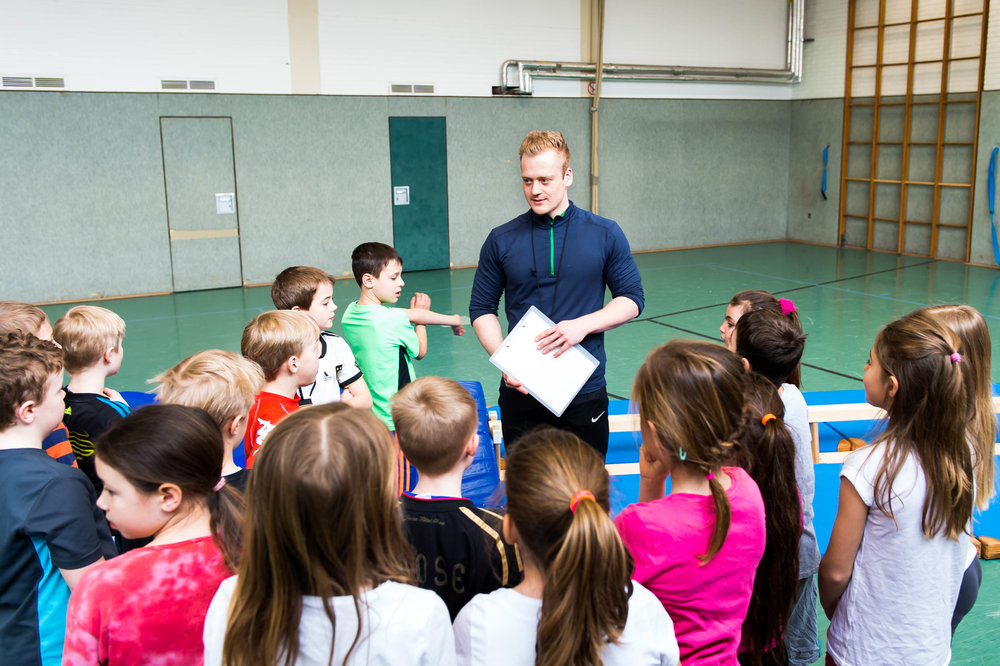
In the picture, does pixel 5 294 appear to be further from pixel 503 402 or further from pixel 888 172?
pixel 888 172

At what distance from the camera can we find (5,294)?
8789 mm

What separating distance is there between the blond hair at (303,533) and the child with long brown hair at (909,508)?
109 centimetres

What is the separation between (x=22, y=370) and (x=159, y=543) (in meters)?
0.67

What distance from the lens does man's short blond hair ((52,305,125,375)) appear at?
245cm

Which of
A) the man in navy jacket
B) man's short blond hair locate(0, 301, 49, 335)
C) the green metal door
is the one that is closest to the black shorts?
the man in navy jacket

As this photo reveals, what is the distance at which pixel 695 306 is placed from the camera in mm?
8336

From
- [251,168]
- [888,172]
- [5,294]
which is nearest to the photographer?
[5,294]

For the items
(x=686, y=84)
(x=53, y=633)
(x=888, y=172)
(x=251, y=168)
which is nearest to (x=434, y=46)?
(x=251, y=168)

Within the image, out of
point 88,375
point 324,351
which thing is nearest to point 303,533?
point 88,375

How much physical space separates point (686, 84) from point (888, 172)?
10.9ft

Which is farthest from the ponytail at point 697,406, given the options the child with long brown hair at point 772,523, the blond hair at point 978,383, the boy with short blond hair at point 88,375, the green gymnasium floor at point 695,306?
the green gymnasium floor at point 695,306

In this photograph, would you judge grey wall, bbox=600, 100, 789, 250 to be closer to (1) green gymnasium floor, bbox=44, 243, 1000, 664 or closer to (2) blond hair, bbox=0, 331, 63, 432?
(1) green gymnasium floor, bbox=44, 243, 1000, 664

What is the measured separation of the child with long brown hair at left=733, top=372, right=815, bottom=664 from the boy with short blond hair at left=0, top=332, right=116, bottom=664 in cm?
147

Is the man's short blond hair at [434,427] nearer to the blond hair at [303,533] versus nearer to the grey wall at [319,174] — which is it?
the blond hair at [303,533]
